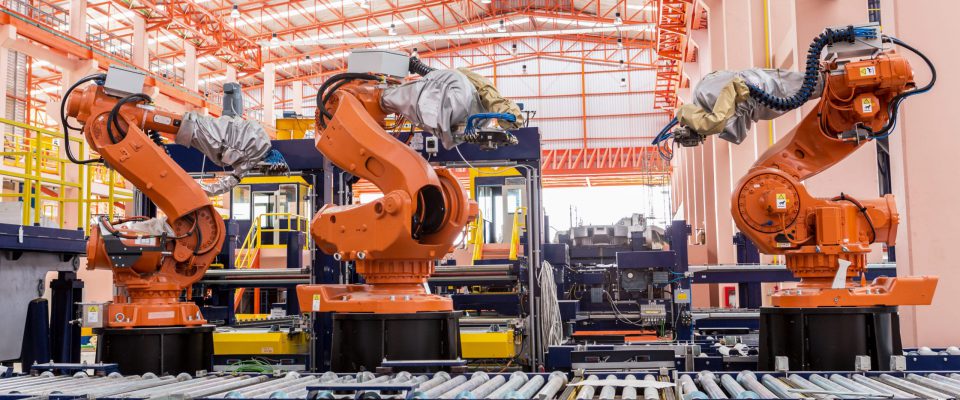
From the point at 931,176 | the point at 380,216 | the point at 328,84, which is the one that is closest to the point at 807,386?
the point at 380,216

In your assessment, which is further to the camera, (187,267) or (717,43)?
(717,43)

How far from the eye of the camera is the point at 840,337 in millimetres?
5109

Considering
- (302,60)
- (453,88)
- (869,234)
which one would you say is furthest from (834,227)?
(302,60)

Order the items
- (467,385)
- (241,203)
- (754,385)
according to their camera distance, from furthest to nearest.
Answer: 1. (241,203)
2. (467,385)
3. (754,385)

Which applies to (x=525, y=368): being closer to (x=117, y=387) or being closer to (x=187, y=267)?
(x=187, y=267)

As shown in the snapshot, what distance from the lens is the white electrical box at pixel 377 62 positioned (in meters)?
5.73

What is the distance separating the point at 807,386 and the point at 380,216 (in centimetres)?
290

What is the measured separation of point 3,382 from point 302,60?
103ft

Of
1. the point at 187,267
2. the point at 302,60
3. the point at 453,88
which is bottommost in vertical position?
the point at 187,267

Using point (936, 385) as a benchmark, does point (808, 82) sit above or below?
above

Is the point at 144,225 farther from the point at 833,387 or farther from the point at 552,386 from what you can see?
the point at 833,387

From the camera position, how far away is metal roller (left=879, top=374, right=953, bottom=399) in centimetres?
318

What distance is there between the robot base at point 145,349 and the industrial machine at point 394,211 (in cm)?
111

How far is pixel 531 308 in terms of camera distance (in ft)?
25.4
